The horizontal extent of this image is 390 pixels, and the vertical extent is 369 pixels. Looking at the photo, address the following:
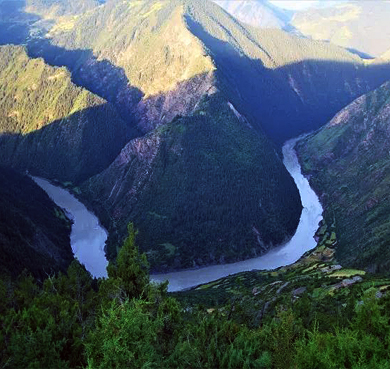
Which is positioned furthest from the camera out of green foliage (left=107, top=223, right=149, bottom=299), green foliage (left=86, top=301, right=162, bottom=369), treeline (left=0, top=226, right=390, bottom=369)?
green foliage (left=107, top=223, right=149, bottom=299)

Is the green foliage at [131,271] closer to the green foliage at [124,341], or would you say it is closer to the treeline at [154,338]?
Answer: the treeline at [154,338]

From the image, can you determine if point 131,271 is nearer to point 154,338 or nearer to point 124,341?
point 154,338

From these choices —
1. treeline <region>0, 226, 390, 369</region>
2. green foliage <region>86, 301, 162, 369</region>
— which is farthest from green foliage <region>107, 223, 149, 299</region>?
green foliage <region>86, 301, 162, 369</region>

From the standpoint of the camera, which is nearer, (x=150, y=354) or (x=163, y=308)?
(x=150, y=354)

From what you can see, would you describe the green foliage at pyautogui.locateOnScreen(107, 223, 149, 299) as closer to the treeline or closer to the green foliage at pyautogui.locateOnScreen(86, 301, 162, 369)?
the treeline

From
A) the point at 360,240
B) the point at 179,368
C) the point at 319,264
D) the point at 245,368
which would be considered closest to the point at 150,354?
the point at 179,368

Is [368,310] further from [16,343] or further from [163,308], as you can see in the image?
[16,343]

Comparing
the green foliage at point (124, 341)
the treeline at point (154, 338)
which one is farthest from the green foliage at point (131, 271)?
the green foliage at point (124, 341)

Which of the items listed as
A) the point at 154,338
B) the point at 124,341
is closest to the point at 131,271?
the point at 154,338
